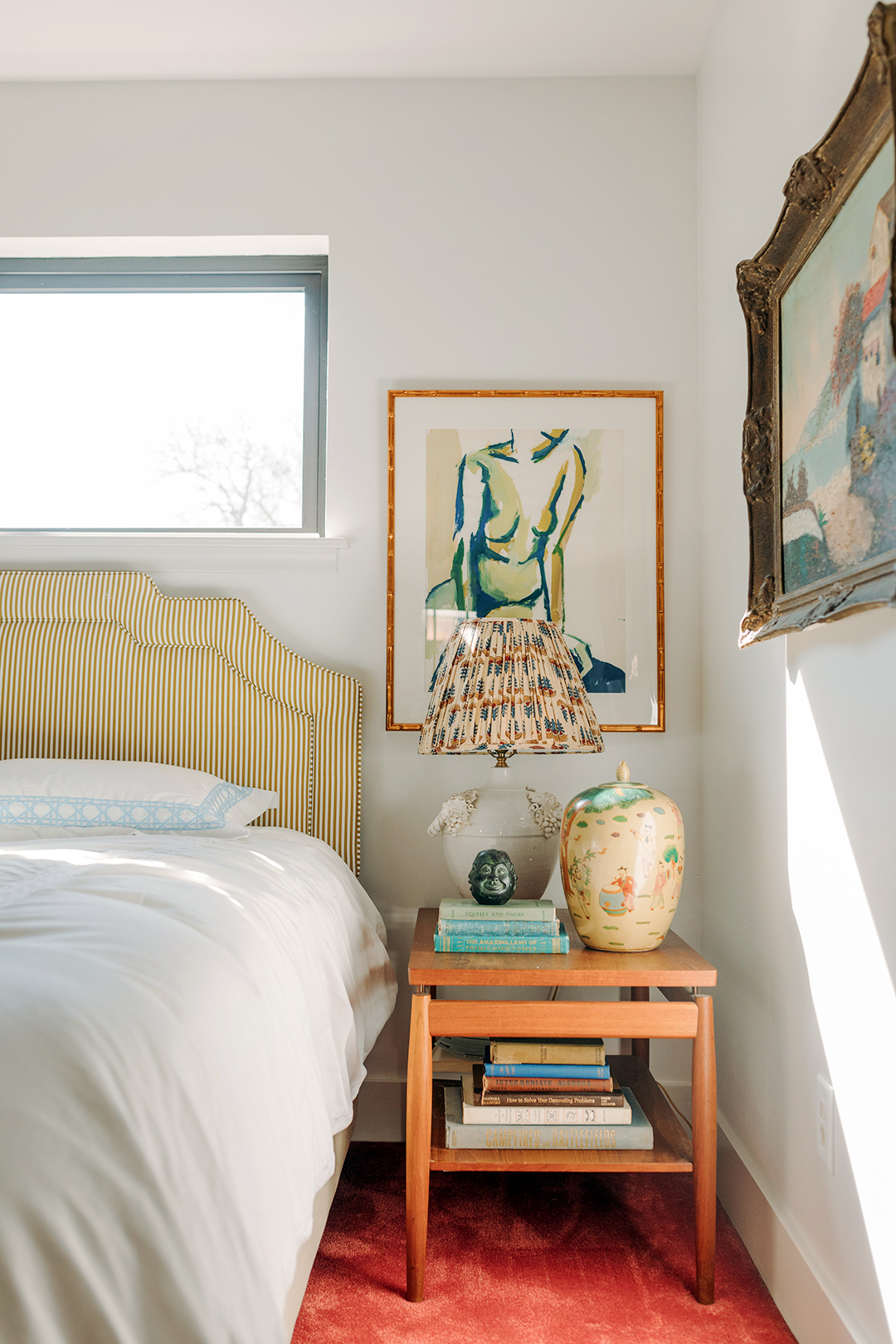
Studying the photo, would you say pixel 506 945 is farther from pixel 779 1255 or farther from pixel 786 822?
pixel 779 1255

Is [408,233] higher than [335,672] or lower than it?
higher

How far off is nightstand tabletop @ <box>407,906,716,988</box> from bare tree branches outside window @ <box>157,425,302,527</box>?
123 centimetres

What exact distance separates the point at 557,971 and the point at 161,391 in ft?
5.72

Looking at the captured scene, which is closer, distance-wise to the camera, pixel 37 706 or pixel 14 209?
pixel 37 706

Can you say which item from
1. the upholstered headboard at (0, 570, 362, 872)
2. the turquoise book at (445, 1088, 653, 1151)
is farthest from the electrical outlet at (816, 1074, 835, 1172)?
the upholstered headboard at (0, 570, 362, 872)

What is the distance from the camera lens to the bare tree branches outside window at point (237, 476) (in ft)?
7.20

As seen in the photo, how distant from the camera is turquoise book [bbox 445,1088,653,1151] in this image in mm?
1403

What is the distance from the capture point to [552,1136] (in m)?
1.41

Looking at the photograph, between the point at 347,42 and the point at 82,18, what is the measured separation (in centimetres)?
59

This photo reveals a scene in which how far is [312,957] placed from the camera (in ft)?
4.25

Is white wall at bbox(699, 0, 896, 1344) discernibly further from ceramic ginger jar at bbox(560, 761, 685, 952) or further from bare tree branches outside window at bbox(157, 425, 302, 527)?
bare tree branches outside window at bbox(157, 425, 302, 527)

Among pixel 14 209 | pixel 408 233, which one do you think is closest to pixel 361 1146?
pixel 408 233

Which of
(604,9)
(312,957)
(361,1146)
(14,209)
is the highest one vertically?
(604,9)

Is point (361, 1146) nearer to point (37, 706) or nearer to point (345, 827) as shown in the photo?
point (345, 827)
